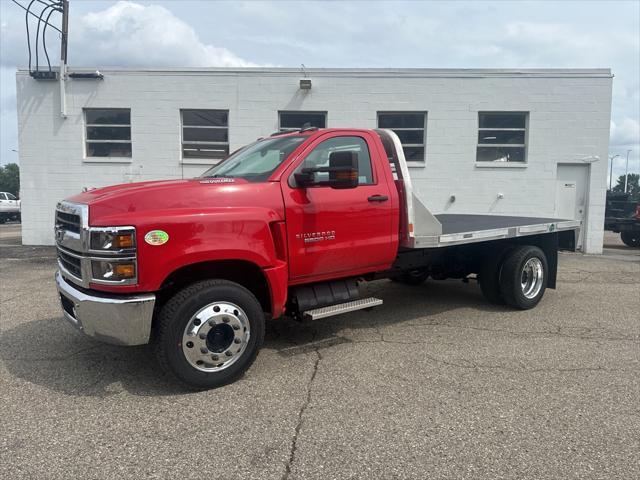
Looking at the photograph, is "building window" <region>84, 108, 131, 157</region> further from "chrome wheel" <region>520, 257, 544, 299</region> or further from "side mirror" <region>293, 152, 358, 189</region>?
"chrome wheel" <region>520, 257, 544, 299</region>

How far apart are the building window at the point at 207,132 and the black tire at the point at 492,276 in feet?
26.9

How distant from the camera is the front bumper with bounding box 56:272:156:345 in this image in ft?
11.4

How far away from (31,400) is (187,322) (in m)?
1.34

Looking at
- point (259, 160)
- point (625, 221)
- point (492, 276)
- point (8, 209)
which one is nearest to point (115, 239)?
point (259, 160)

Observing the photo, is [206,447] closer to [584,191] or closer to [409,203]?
[409,203]

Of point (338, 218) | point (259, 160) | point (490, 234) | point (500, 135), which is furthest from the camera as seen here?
point (500, 135)

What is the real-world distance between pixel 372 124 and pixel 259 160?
27.2 ft

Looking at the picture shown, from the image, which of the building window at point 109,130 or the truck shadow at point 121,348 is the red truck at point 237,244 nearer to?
the truck shadow at point 121,348

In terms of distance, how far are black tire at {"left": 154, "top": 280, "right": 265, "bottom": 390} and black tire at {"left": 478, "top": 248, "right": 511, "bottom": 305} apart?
3683 millimetres

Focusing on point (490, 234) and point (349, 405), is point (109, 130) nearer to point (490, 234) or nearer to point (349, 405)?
point (490, 234)

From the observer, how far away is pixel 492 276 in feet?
20.8

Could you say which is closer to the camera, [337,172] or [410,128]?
[337,172]

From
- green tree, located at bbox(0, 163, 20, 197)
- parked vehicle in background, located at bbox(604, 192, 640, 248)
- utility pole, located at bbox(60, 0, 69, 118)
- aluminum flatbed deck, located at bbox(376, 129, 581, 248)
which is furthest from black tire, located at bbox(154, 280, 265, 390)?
green tree, located at bbox(0, 163, 20, 197)

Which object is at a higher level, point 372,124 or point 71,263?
point 372,124
